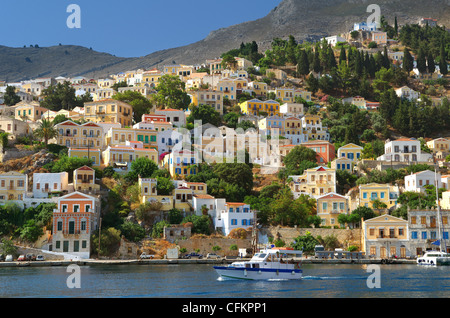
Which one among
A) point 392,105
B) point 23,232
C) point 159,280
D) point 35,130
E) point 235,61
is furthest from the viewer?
point 235,61

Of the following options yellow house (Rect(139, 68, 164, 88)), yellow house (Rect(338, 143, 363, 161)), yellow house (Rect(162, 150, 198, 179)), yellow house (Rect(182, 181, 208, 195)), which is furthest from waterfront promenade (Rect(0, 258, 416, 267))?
yellow house (Rect(139, 68, 164, 88))

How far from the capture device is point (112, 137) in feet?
269

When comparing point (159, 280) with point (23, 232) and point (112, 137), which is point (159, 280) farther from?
point (112, 137)

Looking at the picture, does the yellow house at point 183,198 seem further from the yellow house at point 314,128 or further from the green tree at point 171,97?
the green tree at point 171,97

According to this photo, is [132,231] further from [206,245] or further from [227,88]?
[227,88]

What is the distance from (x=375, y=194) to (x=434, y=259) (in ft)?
45.6

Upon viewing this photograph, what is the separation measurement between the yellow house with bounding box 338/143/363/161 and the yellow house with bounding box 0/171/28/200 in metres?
40.6

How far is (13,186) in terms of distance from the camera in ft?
212

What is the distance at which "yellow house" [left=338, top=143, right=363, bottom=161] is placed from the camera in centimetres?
8388

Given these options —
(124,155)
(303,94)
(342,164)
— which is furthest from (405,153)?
(303,94)
